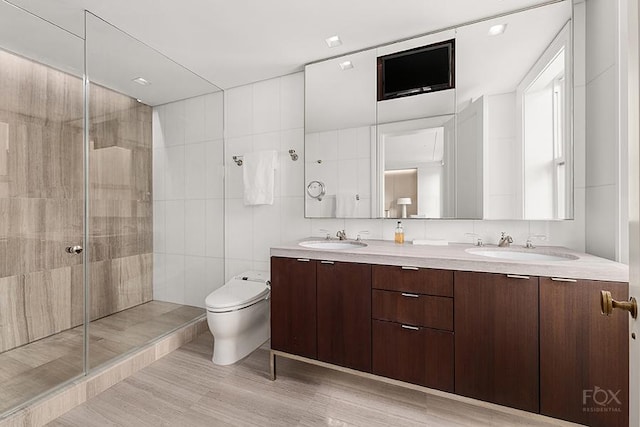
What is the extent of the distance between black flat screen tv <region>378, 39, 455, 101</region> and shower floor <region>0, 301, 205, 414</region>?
249 cm

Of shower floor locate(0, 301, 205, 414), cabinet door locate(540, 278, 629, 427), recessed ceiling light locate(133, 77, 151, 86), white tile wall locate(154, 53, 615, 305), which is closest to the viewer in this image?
cabinet door locate(540, 278, 629, 427)

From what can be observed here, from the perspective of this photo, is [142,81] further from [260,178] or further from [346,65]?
[346,65]

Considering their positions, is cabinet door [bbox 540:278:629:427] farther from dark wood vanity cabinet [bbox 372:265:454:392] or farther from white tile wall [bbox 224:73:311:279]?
white tile wall [bbox 224:73:311:279]

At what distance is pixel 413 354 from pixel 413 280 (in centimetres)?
39

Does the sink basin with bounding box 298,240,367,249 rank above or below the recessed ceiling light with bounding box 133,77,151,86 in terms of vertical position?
below

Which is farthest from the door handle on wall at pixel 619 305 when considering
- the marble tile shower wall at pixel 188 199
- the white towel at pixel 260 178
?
the marble tile shower wall at pixel 188 199

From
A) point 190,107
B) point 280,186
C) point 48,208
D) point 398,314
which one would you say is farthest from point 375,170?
point 48,208

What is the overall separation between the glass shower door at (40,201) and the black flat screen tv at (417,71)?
1.99 m

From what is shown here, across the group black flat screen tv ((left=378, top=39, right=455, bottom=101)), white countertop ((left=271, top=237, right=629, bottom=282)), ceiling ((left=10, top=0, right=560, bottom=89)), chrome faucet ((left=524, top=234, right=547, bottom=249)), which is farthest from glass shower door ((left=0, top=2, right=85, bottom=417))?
chrome faucet ((left=524, top=234, right=547, bottom=249))

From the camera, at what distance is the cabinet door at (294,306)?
1.79 meters

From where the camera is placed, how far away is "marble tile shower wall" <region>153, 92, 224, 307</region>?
8.36ft

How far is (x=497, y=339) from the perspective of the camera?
138cm

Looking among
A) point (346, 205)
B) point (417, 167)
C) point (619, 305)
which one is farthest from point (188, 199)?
point (619, 305)

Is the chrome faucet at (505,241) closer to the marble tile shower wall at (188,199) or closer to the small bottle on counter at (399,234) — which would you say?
the small bottle on counter at (399,234)
